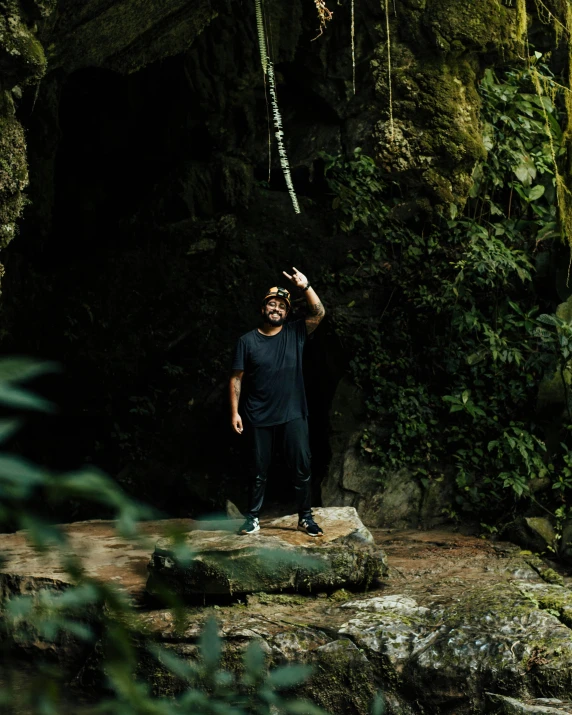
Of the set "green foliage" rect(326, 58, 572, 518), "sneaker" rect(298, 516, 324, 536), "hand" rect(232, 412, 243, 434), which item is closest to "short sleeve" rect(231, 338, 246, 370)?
"hand" rect(232, 412, 243, 434)

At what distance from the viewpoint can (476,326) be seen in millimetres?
8320

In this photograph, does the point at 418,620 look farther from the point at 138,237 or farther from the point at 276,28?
the point at 138,237

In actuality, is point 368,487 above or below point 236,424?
below

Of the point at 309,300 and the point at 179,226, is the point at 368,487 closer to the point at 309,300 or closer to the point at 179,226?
the point at 309,300

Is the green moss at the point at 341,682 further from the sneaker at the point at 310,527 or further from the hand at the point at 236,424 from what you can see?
the hand at the point at 236,424

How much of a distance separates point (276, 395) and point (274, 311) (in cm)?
60

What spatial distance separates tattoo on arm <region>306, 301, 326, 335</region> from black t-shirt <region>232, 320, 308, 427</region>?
5cm

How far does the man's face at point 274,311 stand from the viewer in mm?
5910

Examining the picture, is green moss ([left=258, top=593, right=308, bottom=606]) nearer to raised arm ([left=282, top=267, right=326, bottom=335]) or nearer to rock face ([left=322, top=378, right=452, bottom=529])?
raised arm ([left=282, top=267, right=326, bottom=335])

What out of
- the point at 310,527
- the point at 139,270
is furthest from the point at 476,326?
the point at 139,270

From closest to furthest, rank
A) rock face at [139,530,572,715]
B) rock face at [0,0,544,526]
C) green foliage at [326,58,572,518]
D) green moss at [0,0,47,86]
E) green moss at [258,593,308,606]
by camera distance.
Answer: green moss at [0,0,47,86] → rock face at [139,530,572,715] → green moss at [258,593,308,606] → green foliage at [326,58,572,518] → rock face at [0,0,544,526]

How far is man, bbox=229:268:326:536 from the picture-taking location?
579cm

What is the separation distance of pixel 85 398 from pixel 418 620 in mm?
6412

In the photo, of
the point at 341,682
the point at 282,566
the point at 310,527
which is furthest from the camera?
the point at 310,527
